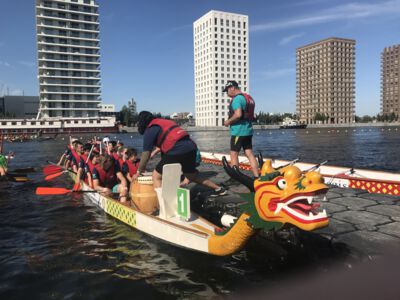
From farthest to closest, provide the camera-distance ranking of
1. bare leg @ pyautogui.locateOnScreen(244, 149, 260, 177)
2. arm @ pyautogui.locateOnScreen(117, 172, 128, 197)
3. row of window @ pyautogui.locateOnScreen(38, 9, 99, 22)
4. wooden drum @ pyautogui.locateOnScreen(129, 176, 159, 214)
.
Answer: row of window @ pyautogui.locateOnScreen(38, 9, 99, 22)
arm @ pyautogui.locateOnScreen(117, 172, 128, 197)
bare leg @ pyautogui.locateOnScreen(244, 149, 260, 177)
wooden drum @ pyautogui.locateOnScreen(129, 176, 159, 214)

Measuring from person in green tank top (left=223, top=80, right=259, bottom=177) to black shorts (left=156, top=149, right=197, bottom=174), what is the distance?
4.83 ft

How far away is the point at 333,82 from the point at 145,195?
183201 millimetres

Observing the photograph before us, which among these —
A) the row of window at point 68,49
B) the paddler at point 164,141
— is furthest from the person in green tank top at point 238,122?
the row of window at point 68,49

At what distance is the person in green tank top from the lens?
771 centimetres

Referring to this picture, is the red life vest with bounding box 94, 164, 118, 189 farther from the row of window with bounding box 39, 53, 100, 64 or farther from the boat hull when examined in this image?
the row of window with bounding box 39, 53, 100, 64

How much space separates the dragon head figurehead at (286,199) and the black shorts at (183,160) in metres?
2.44

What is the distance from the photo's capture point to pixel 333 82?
172000 millimetres

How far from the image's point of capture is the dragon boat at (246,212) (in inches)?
147

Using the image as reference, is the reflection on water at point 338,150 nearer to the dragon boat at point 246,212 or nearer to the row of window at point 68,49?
the dragon boat at point 246,212

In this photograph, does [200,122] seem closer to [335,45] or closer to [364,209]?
[335,45]

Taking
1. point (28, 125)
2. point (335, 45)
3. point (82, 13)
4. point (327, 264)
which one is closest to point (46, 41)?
point (82, 13)

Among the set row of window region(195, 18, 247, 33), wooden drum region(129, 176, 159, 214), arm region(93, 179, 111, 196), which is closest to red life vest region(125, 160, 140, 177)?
arm region(93, 179, 111, 196)

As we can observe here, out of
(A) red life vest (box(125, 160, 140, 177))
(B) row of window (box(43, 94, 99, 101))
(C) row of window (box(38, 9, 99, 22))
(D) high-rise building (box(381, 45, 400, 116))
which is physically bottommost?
(A) red life vest (box(125, 160, 140, 177))

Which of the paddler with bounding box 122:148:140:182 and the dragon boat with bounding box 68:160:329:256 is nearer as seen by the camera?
the dragon boat with bounding box 68:160:329:256
